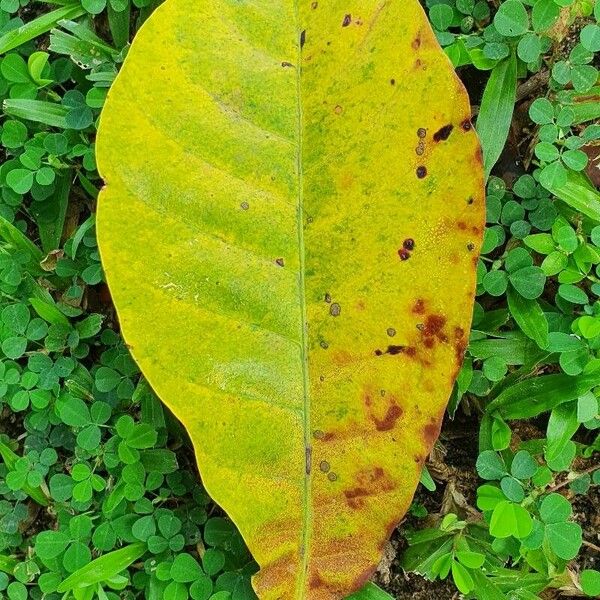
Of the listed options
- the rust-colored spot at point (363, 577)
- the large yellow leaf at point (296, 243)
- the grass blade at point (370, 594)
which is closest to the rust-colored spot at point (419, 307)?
the large yellow leaf at point (296, 243)

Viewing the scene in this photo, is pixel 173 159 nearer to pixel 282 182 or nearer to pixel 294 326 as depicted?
pixel 282 182

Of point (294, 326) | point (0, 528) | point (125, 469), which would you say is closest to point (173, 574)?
point (125, 469)

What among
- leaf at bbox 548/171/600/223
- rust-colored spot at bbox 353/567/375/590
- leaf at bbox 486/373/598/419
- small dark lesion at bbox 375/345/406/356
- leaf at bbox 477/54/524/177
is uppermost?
leaf at bbox 477/54/524/177

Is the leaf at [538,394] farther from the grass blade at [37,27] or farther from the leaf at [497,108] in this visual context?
the grass blade at [37,27]

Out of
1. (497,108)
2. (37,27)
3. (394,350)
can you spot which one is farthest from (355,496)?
(37,27)

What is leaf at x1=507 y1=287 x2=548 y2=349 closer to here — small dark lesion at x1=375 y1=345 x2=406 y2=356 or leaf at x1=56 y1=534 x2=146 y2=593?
small dark lesion at x1=375 y1=345 x2=406 y2=356

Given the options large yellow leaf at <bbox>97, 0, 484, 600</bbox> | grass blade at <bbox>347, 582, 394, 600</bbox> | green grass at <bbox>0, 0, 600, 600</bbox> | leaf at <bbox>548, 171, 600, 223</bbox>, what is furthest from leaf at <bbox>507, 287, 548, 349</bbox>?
grass blade at <bbox>347, 582, 394, 600</bbox>

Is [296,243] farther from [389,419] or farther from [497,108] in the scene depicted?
[497,108]
